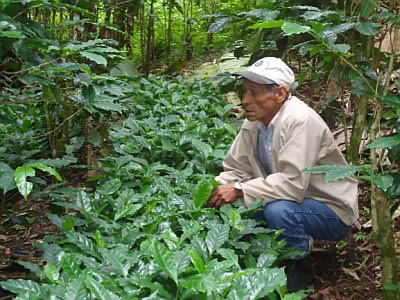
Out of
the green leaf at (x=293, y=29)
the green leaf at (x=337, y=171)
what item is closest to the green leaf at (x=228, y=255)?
the green leaf at (x=337, y=171)

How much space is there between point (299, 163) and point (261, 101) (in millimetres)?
441

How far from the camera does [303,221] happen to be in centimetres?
317

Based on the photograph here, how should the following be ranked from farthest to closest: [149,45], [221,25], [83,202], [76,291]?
[149,45] → [221,25] → [83,202] → [76,291]

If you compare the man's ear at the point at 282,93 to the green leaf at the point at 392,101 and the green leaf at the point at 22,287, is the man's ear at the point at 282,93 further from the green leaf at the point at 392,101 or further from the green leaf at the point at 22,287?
the green leaf at the point at 22,287

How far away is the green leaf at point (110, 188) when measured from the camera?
324 centimetres

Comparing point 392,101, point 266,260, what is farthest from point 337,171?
point 266,260

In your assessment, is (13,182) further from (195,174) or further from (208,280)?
(195,174)

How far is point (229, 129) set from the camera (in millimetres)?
4594

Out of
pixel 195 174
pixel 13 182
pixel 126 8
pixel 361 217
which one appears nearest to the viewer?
pixel 13 182

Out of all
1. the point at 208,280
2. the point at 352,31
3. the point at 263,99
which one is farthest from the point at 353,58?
the point at 208,280

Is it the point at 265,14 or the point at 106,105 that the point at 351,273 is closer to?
the point at 265,14

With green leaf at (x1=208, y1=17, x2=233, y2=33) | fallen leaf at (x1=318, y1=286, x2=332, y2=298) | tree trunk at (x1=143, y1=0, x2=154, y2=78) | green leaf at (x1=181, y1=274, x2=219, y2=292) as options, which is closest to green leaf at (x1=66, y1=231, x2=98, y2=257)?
green leaf at (x1=181, y1=274, x2=219, y2=292)

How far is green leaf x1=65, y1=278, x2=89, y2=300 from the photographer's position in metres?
1.92

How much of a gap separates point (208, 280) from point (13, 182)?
0.95 meters
